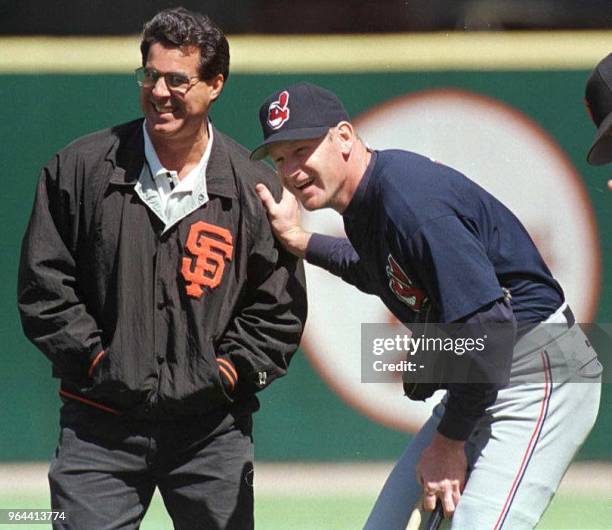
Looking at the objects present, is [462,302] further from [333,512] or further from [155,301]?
[333,512]

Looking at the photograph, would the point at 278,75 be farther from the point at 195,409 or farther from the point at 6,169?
the point at 195,409

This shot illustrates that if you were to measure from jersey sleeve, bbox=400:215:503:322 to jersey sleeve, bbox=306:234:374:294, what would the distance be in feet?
2.30

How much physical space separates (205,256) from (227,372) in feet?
1.01

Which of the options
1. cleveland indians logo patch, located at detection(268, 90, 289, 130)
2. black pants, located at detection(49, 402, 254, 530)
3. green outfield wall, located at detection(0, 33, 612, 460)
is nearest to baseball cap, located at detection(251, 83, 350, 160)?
cleveland indians logo patch, located at detection(268, 90, 289, 130)

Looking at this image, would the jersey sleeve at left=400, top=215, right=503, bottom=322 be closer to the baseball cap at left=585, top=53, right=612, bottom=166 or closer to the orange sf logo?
the baseball cap at left=585, top=53, right=612, bottom=166

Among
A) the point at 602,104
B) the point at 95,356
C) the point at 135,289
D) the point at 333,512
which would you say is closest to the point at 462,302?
the point at 602,104

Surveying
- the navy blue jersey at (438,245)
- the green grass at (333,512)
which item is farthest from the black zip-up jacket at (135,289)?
the green grass at (333,512)

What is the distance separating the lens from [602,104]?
272 centimetres

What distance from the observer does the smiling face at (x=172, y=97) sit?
302 centimetres

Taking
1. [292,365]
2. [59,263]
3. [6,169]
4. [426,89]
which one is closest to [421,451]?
[59,263]

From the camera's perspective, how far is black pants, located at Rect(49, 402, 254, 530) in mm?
3002

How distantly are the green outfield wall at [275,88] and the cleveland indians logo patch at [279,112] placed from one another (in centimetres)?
126

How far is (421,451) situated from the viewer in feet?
9.42

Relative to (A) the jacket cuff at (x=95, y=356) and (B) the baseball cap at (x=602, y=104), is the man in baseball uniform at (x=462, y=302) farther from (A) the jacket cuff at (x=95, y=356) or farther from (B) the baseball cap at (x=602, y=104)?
(A) the jacket cuff at (x=95, y=356)
